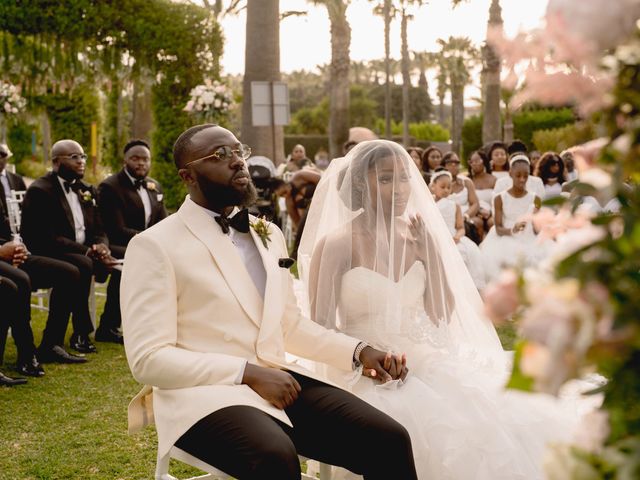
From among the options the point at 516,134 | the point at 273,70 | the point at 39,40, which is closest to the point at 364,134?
the point at 273,70

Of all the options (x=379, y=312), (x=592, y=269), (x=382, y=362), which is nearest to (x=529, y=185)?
(x=379, y=312)

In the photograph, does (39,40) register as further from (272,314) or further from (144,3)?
(272,314)

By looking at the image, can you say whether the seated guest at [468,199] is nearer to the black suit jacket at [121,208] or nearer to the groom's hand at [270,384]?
the black suit jacket at [121,208]

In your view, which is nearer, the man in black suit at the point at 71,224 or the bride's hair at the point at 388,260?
the bride's hair at the point at 388,260

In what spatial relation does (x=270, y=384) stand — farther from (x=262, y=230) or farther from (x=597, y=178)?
(x=597, y=178)

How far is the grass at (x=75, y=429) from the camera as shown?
486 centimetres

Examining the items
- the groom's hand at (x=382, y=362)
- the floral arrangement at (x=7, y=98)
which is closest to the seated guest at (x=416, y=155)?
the floral arrangement at (x=7, y=98)

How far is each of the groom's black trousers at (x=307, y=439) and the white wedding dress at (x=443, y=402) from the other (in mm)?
457

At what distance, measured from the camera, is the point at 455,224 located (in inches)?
400

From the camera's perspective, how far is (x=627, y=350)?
3.86ft

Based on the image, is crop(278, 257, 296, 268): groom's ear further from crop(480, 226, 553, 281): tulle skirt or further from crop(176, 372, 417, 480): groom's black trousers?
crop(480, 226, 553, 281): tulle skirt

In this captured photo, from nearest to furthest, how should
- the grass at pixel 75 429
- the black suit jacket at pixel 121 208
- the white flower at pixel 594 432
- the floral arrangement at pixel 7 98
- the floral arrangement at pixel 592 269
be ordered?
the floral arrangement at pixel 592 269 < the white flower at pixel 594 432 < the grass at pixel 75 429 < the black suit jacket at pixel 121 208 < the floral arrangement at pixel 7 98

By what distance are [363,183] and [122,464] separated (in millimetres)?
2233

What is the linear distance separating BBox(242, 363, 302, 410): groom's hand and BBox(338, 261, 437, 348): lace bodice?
1066 millimetres
